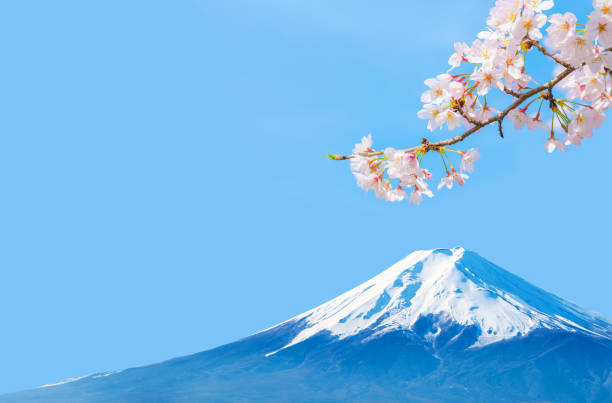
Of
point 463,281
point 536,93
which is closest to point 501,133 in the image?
point 536,93

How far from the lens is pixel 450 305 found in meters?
73.8

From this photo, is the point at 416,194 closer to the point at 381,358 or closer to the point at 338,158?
the point at 338,158

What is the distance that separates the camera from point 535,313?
240 ft

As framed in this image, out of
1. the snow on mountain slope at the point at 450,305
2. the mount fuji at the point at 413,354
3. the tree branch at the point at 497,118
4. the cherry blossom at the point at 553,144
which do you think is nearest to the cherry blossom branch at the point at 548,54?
the tree branch at the point at 497,118

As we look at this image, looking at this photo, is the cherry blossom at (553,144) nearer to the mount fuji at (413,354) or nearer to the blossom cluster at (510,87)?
the blossom cluster at (510,87)

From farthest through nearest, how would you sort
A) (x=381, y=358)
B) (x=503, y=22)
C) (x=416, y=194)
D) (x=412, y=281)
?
(x=412, y=281) < (x=381, y=358) < (x=416, y=194) < (x=503, y=22)

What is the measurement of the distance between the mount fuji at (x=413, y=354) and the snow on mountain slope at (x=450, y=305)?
0.54 feet

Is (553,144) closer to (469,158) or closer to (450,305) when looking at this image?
(469,158)

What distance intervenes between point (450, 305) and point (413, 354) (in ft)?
31.0

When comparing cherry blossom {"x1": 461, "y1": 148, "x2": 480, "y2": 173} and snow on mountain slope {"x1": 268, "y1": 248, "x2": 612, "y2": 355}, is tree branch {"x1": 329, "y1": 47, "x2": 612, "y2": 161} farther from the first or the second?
snow on mountain slope {"x1": 268, "y1": 248, "x2": 612, "y2": 355}

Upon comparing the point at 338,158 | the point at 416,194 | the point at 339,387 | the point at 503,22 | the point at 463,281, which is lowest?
the point at 339,387

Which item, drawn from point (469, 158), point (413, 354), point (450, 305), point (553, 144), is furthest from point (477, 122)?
point (450, 305)

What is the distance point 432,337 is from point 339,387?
595 inches

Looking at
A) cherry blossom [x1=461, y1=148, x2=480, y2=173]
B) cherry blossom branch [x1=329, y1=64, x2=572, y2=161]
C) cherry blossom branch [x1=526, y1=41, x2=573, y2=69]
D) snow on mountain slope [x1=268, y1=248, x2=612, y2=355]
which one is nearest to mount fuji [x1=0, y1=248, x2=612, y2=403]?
snow on mountain slope [x1=268, y1=248, x2=612, y2=355]
